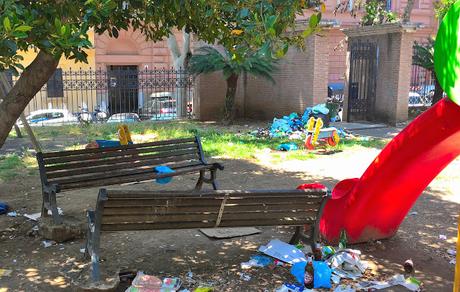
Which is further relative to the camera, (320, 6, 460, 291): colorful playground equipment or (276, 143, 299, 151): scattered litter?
(276, 143, 299, 151): scattered litter

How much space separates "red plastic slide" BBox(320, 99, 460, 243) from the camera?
4.13m

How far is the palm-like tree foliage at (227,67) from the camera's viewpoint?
48.5ft

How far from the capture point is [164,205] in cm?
396

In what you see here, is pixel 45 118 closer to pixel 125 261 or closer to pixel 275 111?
pixel 275 111

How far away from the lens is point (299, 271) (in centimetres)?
420

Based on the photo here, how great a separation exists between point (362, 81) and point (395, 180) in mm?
→ 11682

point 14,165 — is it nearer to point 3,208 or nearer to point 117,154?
point 3,208

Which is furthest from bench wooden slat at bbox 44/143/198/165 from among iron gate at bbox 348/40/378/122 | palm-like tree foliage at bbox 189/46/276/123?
iron gate at bbox 348/40/378/122

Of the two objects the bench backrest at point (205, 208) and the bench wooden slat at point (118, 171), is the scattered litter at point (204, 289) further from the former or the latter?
the bench wooden slat at point (118, 171)

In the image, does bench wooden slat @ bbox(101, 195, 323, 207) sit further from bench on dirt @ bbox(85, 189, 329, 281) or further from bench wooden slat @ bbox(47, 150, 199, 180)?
bench wooden slat @ bbox(47, 150, 199, 180)

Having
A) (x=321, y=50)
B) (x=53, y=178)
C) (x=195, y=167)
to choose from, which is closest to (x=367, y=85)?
(x=321, y=50)

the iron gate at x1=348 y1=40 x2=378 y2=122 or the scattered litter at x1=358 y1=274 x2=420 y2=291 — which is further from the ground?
the iron gate at x1=348 y1=40 x2=378 y2=122

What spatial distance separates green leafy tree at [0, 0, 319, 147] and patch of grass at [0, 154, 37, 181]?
12.2ft

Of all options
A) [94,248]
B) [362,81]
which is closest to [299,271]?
[94,248]
